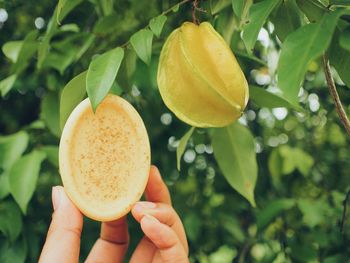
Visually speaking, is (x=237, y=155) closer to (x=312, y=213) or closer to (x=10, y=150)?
(x=312, y=213)

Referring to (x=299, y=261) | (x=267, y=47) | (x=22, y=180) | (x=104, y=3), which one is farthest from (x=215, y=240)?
(x=104, y=3)

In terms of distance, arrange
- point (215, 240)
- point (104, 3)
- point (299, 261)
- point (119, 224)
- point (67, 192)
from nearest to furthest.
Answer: point (67, 192), point (119, 224), point (104, 3), point (299, 261), point (215, 240)

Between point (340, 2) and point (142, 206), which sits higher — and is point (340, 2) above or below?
above

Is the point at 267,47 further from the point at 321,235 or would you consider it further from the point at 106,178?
the point at 106,178

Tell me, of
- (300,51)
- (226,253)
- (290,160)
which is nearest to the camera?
(300,51)

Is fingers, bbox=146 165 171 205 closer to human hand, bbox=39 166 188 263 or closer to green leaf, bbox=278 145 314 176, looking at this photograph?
human hand, bbox=39 166 188 263

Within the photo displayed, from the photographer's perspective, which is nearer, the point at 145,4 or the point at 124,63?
the point at 124,63

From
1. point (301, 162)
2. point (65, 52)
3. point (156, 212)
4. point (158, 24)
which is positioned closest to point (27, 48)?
point (65, 52)

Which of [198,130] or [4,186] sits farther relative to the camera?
[198,130]

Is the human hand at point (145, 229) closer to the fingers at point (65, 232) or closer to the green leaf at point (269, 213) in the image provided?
the fingers at point (65, 232)
